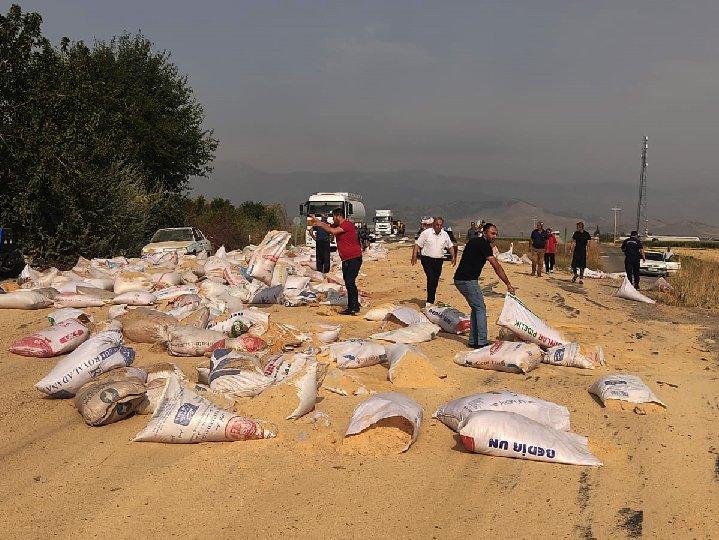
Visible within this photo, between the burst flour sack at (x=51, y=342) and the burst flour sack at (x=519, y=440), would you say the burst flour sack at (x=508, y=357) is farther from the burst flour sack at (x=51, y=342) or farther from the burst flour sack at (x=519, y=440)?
the burst flour sack at (x=51, y=342)

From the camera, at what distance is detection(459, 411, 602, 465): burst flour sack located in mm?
3996

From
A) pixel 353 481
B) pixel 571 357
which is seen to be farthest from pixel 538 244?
pixel 353 481

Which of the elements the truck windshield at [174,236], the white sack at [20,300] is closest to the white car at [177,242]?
the truck windshield at [174,236]

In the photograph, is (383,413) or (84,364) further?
(84,364)

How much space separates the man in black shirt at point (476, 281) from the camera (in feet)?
23.7

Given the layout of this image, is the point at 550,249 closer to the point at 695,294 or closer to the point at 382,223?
the point at 695,294

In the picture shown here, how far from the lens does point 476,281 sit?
7.30m

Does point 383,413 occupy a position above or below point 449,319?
above

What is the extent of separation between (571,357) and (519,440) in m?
2.75

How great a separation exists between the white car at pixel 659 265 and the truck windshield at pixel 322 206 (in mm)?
10483

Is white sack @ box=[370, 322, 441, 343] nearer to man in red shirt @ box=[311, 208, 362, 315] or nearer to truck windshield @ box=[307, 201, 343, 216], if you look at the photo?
man in red shirt @ box=[311, 208, 362, 315]

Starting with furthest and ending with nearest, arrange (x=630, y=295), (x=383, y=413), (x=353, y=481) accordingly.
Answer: (x=630, y=295)
(x=383, y=413)
(x=353, y=481)

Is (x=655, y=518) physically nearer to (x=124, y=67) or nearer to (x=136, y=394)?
(x=136, y=394)

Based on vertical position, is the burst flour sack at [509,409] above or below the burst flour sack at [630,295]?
above
